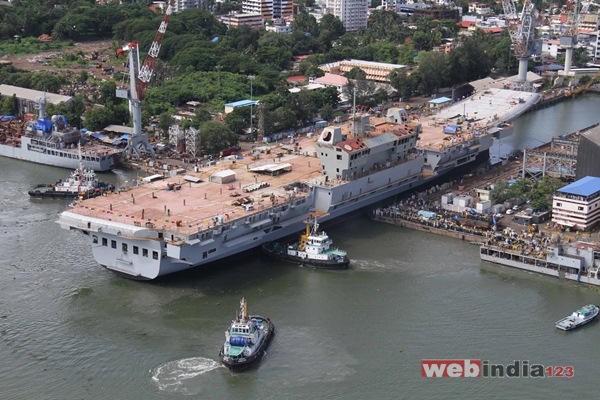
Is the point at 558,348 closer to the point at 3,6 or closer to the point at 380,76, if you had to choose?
the point at 380,76

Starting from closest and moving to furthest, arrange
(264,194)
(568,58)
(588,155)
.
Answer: (264,194)
(588,155)
(568,58)

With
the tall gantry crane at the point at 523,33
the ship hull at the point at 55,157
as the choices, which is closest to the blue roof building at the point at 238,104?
the ship hull at the point at 55,157

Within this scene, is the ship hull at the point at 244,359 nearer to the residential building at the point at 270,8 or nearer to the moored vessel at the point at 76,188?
the moored vessel at the point at 76,188

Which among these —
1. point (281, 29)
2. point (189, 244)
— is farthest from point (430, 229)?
point (281, 29)

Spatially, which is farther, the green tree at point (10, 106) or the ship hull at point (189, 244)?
the green tree at point (10, 106)

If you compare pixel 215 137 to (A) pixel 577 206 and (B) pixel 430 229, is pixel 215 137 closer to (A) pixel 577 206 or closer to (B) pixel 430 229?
(B) pixel 430 229

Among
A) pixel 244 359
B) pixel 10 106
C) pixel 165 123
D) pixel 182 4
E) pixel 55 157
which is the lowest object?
pixel 244 359

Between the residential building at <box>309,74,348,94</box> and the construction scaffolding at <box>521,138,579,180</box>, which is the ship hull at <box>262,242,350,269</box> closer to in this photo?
the construction scaffolding at <box>521,138,579,180</box>

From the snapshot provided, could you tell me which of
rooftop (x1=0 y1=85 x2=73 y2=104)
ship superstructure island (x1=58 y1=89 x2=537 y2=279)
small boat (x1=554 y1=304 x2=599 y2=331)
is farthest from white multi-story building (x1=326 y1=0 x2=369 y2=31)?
small boat (x1=554 y1=304 x2=599 y2=331)

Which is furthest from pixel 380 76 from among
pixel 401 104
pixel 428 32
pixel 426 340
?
pixel 426 340
